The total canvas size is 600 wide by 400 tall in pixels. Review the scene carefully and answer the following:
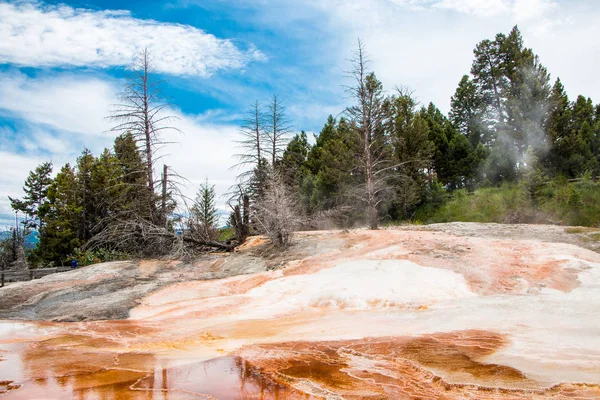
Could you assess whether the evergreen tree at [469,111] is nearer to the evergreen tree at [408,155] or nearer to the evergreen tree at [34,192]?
the evergreen tree at [408,155]

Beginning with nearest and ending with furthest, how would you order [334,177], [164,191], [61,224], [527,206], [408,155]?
[164,191] < [527,206] < [61,224] < [408,155] < [334,177]

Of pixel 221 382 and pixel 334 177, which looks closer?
pixel 221 382

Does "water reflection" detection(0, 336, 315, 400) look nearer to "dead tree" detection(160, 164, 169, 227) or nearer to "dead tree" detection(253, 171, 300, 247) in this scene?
"dead tree" detection(253, 171, 300, 247)

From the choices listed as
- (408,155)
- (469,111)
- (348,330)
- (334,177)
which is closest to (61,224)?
(334,177)

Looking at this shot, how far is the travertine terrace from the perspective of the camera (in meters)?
5.08

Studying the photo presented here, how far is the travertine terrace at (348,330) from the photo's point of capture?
508 cm

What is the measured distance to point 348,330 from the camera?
8234 mm

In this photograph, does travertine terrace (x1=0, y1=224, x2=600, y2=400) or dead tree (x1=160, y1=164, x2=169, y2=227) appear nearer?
travertine terrace (x1=0, y1=224, x2=600, y2=400)

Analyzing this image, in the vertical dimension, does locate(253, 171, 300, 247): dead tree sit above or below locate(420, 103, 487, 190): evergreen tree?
below

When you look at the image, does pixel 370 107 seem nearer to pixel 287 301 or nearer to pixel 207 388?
pixel 287 301

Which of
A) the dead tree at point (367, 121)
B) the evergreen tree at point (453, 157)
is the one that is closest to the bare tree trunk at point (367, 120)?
the dead tree at point (367, 121)

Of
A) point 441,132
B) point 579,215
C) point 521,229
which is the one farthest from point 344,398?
point 441,132

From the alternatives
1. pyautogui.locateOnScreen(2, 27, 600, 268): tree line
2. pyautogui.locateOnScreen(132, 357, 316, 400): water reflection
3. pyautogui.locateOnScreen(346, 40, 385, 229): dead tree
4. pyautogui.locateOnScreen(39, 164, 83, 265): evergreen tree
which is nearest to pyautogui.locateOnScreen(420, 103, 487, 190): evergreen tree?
pyautogui.locateOnScreen(2, 27, 600, 268): tree line

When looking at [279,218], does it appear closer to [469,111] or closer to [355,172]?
[355,172]
